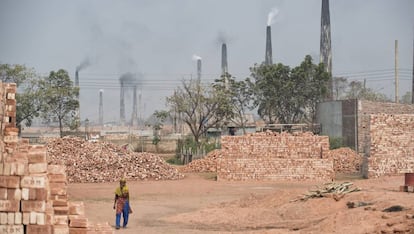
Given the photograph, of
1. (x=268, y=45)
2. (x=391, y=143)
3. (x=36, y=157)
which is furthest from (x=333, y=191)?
(x=268, y=45)

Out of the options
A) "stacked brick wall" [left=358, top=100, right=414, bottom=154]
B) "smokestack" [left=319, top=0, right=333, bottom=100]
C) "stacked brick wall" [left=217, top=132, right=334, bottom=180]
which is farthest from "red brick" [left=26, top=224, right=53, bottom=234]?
"smokestack" [left=319, top=0, right=333, bottom=100]

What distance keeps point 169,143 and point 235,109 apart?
419 inches

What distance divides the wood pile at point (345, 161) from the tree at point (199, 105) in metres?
19.3

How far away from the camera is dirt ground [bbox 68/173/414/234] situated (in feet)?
51.0

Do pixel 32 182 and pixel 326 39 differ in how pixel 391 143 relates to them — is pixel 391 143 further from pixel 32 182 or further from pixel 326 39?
pixel 326 39

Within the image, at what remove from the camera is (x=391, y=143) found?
30.7 m

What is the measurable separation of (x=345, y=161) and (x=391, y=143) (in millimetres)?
8122

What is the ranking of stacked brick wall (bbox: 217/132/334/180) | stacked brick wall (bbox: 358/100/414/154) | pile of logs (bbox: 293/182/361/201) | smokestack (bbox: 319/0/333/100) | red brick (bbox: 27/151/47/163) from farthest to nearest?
1. smokestack (bbox: 319/0/333/100)
2. stacked brick wall (bbox: 358/100/414/154)
3. stacked brick wall (bbox: 217/132/334/180)
4. pile of logs (bbox: 293/182/361/201)
5. red brick (bbox: 27/151/47/163)

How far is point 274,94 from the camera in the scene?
185 ft

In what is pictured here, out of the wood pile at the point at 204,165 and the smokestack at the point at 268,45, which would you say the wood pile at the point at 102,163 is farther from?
the smokestack at the point at 268,45

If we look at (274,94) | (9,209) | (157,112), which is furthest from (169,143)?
(9,209)

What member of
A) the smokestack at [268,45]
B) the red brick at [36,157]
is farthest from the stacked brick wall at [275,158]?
the smokestack at [268,45]

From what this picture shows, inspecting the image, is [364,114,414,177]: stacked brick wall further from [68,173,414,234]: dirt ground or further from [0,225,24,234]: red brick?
[0,225,24,234]: red brick

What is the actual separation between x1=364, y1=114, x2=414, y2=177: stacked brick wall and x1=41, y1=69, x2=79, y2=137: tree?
95.9 ft
